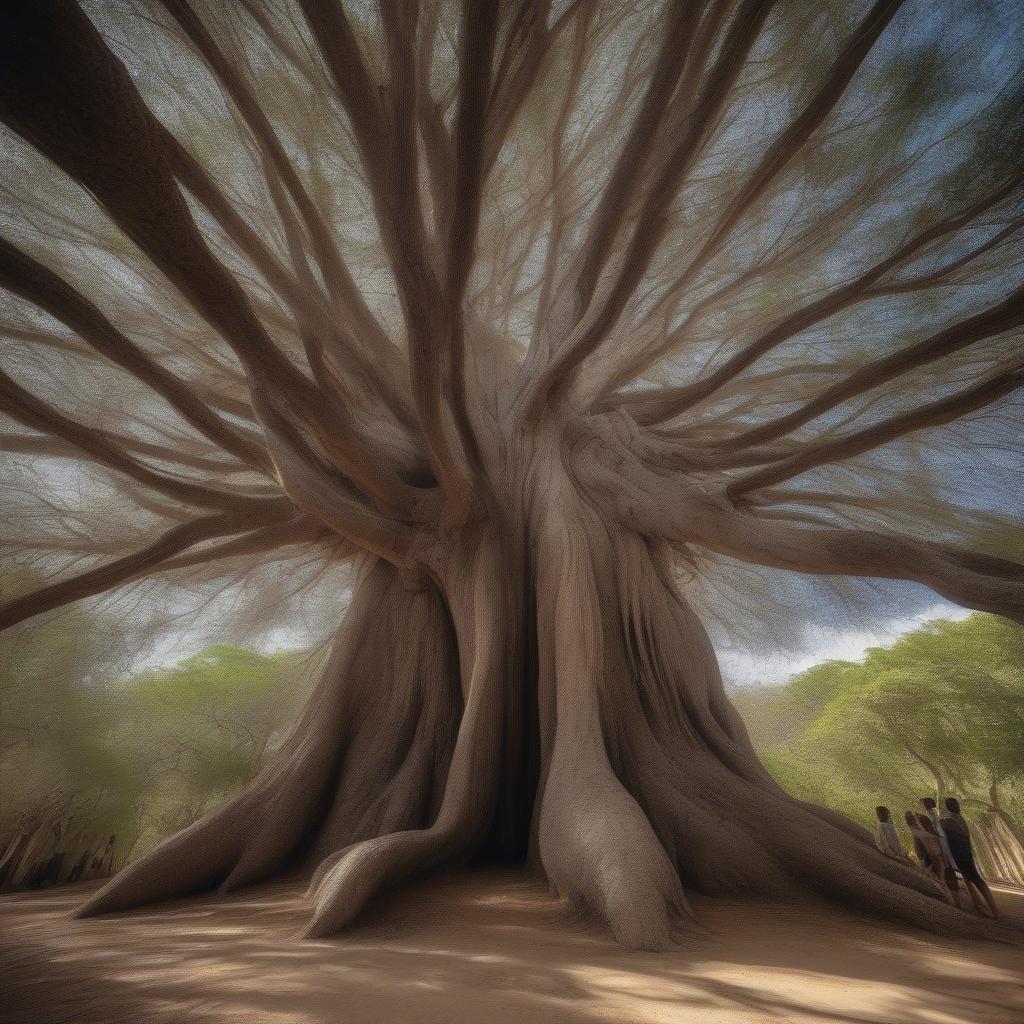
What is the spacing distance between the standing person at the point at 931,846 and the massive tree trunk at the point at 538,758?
1.57 feet

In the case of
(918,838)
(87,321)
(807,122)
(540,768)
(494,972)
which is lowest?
(494,972)

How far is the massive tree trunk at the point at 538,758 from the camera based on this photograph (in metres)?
2.61

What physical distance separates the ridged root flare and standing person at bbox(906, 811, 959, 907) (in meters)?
0.50

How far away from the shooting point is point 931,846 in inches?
139

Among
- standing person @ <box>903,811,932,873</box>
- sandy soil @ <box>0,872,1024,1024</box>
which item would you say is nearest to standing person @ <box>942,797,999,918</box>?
standing person @ <box>903,811,932,873</box>

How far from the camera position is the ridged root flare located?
2570 mm

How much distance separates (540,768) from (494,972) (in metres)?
2.49

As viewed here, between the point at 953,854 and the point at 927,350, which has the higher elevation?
the point at 927,350

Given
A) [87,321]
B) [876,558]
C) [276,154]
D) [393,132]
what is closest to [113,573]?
[87,321]

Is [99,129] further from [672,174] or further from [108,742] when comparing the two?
[108,742]

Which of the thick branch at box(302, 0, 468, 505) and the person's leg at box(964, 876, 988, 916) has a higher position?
the thick branch at box(302, 0, 468, 505)

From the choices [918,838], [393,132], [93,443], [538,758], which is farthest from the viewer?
[538,758]

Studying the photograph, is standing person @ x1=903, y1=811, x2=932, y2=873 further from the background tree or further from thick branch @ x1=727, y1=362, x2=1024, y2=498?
the background tree

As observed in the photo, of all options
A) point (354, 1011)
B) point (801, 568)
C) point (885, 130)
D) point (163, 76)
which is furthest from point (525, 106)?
point (354, 1011)
